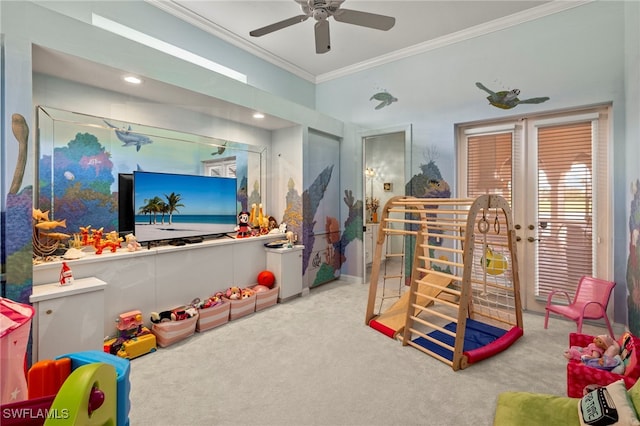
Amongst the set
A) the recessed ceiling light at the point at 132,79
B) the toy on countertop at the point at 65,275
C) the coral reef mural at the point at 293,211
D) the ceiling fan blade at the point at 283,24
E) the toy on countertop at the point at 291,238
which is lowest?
the toy on countertop at the point at 65,275

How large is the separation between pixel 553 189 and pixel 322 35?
3.06 m

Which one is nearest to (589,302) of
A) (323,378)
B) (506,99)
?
(506,99)

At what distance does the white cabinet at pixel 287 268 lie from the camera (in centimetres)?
394

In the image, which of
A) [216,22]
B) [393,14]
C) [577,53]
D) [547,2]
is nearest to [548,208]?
[577,53]

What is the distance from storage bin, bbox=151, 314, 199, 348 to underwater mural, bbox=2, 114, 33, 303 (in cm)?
100

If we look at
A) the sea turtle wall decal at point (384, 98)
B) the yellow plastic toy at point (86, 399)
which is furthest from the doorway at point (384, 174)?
the yellow plastic toy at point (86, 399)

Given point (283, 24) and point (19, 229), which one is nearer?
point (19, 229)

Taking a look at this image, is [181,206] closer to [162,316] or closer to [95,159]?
[95,159]

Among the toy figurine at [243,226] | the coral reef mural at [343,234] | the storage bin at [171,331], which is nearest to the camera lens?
the storage bin at [171,331]

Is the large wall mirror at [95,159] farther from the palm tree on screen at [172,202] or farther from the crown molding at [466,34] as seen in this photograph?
the crown molding at [466,34]

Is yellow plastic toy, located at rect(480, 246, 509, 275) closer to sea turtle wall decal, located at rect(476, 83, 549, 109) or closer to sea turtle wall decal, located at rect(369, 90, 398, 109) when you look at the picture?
sea turtle wall decal, located at rect(476, 83, 549, 109)

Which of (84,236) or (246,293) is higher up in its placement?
(84,236)

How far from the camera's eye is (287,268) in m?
4.00

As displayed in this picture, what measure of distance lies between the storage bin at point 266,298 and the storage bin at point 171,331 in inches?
34.2
